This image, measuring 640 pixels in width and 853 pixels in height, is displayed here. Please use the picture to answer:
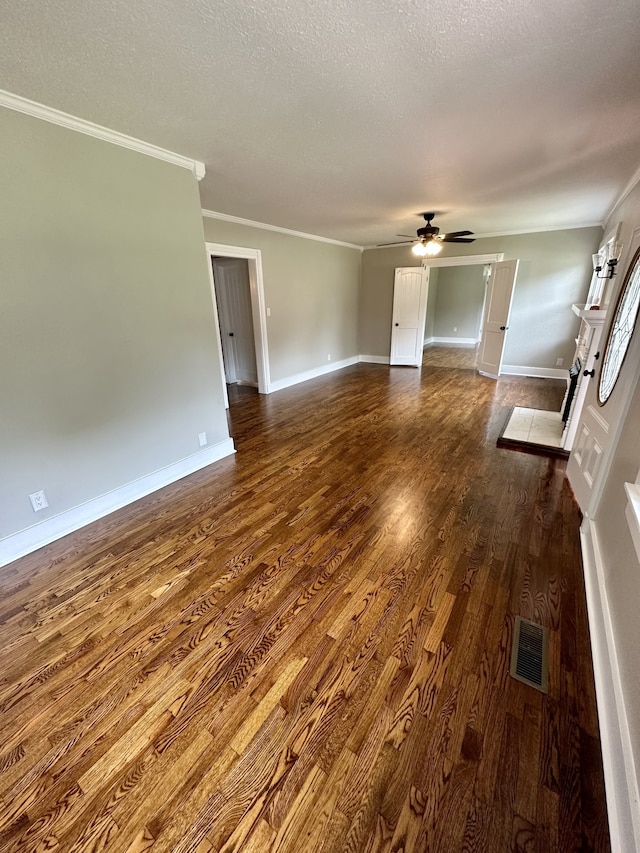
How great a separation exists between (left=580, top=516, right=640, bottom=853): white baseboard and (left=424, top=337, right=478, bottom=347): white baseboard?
928 centimetres

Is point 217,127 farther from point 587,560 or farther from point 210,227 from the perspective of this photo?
point 587,560

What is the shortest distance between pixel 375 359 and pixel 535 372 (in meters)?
3.20

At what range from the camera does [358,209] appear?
4.11 meters

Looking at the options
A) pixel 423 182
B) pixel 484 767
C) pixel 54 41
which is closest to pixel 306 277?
pixel 423 182

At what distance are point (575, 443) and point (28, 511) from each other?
13.2 feet

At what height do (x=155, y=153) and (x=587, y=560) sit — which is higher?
(x=155, y=153)

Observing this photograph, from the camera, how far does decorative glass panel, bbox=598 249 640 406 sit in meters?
2.09

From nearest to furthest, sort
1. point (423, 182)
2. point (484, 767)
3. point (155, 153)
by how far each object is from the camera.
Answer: point (484, 767)
point (155, 153)
point (423, 182)

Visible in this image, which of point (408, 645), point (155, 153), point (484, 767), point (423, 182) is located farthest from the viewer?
point (423, 182)

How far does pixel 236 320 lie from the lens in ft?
19.2

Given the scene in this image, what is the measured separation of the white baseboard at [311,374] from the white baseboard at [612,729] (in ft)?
15.7

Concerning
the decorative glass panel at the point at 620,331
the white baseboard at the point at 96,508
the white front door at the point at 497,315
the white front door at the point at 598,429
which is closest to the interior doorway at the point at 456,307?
the white front door at the point at 497,315

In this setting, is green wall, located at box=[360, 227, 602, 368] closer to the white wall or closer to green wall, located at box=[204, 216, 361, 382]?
→ green wall, located at box=[204, 216, 361, 382]

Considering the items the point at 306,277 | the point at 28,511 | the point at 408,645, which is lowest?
Answer: the point at 408,645
